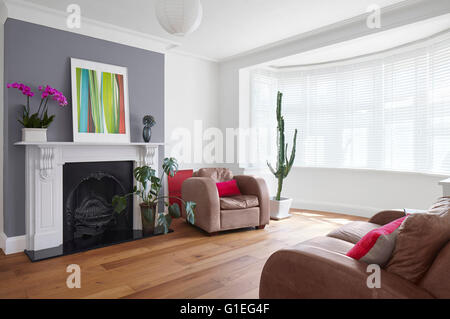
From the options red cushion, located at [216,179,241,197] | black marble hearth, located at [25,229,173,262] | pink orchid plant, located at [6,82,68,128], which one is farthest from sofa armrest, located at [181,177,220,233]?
pink orchid plant, located at [6,82,68,128]

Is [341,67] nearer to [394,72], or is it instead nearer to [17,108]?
[394,72]

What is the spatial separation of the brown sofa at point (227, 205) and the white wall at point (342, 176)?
116cm

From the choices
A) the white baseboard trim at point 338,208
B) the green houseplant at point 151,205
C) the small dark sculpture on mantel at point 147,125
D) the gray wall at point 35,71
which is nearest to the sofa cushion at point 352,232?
the green houseplant at point 151,205

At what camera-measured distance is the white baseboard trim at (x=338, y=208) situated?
4.51 metres

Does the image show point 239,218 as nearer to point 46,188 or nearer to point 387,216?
point 387,216

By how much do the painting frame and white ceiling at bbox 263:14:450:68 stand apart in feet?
7.65

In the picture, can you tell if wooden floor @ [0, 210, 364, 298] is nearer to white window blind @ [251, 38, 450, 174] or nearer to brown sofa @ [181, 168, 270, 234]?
brown sofa @ [181, 168, 270, 234]

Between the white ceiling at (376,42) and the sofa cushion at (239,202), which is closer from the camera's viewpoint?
the white ceiling at (376,42)

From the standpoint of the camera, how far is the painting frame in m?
3.33

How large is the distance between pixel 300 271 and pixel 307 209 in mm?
3835

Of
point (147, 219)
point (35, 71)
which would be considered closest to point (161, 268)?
point (147, 219)

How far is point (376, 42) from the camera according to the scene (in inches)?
159

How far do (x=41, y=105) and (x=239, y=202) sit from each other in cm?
244

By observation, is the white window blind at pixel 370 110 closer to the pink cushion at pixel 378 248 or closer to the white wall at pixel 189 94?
the white wall at pixel 189 94
